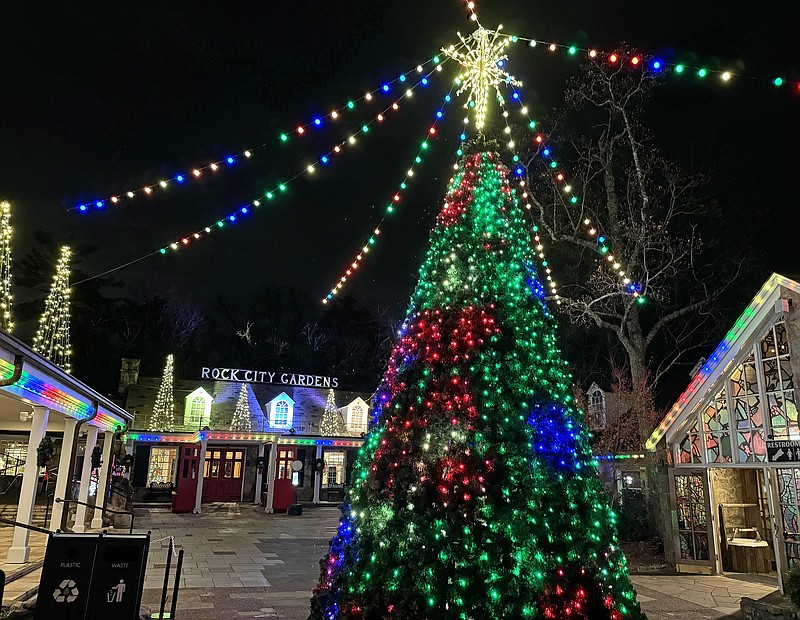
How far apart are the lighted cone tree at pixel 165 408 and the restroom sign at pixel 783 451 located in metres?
21.9

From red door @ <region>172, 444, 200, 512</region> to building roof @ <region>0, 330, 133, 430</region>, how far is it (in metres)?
10.1

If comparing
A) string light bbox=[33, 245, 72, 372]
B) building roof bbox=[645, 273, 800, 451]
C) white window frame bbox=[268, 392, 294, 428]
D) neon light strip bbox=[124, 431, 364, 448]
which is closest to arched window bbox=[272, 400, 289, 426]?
white window frame bbox=[268, 392, 294, 428]

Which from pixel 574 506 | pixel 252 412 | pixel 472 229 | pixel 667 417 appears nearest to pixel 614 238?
pixel 667 417

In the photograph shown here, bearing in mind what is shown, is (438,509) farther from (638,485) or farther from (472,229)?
(638,485)

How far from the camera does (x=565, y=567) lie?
4379mm

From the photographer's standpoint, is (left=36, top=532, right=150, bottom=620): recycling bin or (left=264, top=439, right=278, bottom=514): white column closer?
(left=36, top=532, right=150, bottom=620): recycling bin

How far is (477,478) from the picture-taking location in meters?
4.50

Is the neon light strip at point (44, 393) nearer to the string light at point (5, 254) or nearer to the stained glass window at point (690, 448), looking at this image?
the string light at point (5, 254)

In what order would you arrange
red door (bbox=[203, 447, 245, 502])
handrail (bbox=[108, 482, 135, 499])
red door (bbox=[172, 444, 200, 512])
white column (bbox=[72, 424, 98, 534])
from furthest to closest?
red door (bbox=[203, 447, 245, 502]) < red door (bbox=[172, 444, 200, 512]) < handrail (bbox=[108, 482, 135, 499]) < white column (bbox=[72, 424, 98, 534])

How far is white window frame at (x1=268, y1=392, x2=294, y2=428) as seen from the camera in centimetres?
2659

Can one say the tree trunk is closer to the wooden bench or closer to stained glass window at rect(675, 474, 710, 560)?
stained glass window at rect(675, 474, 710, 560)

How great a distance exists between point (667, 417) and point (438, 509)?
9187 millimetres

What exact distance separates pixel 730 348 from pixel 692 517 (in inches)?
152

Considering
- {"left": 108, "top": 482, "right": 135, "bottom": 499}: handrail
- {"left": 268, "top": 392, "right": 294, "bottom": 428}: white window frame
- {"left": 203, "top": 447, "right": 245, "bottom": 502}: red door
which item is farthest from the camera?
{"left": 268, "top": 392, "right": 294, "bottom": 428}: white window frame
